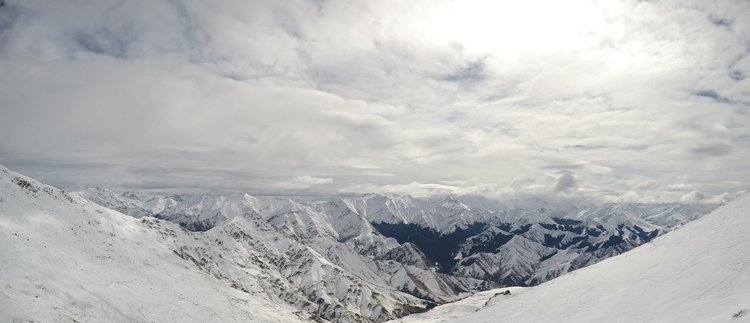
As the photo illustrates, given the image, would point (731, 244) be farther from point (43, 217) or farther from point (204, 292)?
point (204, 292)

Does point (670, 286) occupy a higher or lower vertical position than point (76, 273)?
higher

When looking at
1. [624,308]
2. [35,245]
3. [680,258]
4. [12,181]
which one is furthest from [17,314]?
[12,181]

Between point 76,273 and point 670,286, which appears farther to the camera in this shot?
point 76,273

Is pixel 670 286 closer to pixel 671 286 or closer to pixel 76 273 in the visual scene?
pixel 671 286

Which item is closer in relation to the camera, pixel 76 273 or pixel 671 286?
pixel 671 286

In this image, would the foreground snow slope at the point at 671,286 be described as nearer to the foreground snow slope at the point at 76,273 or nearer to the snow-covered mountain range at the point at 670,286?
the snow-covered mountain range at the point at 670,286

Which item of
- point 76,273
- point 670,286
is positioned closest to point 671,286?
point 670,286
